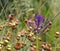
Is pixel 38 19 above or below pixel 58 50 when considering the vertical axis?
above

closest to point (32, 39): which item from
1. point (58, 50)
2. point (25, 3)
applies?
point (58, 50)

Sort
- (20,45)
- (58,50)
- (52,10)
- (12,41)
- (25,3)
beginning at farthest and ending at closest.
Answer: (52,10) → (25,3) → (58,50) → (12,41) → (20,45)

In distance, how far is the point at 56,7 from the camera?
10.2ft

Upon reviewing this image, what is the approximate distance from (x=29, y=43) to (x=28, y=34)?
59mm

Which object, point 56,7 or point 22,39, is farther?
point 56,7

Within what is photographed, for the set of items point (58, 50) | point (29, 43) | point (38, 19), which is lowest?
point (58, 50)

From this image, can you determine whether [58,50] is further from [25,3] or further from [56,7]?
[56,7]

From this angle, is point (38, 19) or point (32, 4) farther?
point (32, 4)

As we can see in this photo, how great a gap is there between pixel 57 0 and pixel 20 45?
218 centimetres

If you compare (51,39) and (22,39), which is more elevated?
(22,39)

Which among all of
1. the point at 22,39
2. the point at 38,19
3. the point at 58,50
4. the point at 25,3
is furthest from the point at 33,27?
the point at 25,3

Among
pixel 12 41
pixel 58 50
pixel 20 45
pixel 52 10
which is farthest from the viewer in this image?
pixel 52 10

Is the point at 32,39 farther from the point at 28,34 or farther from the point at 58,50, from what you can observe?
the point at 58,50

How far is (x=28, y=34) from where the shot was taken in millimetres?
1296
